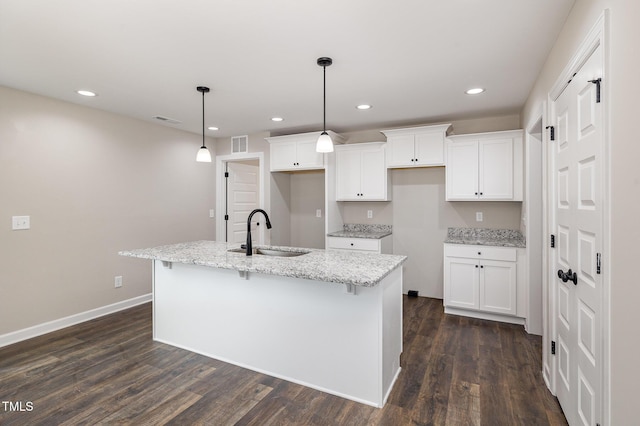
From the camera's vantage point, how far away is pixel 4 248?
10.0ft

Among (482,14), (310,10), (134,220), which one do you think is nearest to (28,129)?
(134,220)

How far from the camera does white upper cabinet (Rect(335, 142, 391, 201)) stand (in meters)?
4.35

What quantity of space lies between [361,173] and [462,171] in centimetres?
126

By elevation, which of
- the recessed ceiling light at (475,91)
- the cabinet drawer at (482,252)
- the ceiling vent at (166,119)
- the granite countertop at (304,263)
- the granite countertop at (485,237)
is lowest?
the cabinet drawer at (482,252)

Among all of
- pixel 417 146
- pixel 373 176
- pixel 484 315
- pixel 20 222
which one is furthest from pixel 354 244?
pixel 20 222

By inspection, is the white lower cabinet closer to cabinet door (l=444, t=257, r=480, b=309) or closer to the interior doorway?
cabinet door (l=444, t=257, r=480, b=309)

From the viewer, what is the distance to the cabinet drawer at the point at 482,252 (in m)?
3.49

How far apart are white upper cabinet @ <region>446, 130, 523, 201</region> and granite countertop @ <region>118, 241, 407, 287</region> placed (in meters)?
1.91

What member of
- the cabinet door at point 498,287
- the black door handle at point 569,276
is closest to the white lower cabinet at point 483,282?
the cabinet door at point 498,287

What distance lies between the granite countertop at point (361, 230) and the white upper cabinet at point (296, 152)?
97 centimetres

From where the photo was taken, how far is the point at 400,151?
4172mm

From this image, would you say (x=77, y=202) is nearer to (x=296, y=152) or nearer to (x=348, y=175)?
(x=296, y=152)

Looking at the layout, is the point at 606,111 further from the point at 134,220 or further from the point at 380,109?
the point at 134,220

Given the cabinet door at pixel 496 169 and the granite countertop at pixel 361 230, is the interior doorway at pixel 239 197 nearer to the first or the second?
the granite countertop at pixel 361 230
